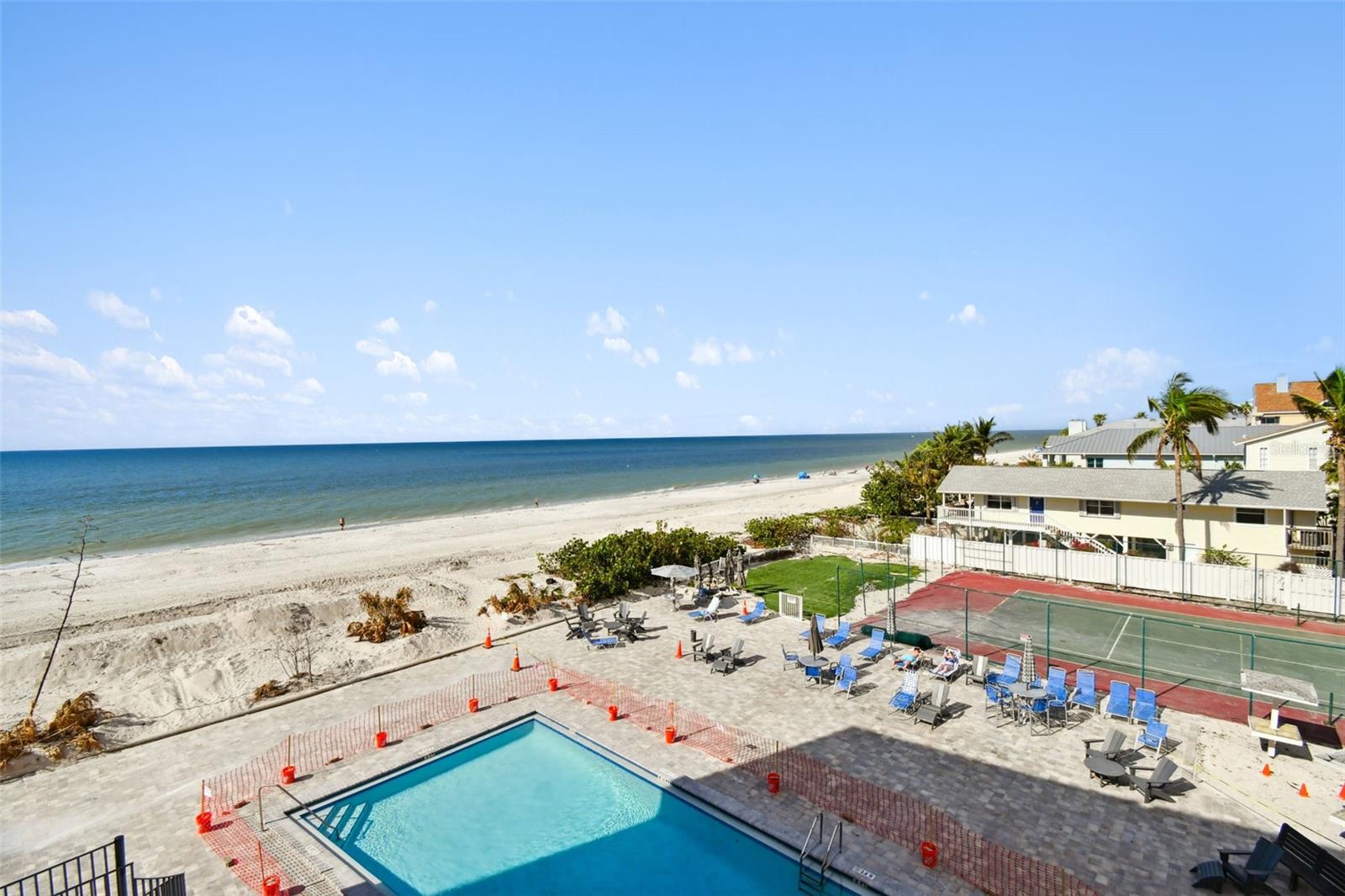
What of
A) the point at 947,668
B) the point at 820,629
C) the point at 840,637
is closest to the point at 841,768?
the point at 947,668

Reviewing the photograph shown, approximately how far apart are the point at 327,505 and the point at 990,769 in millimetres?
78238

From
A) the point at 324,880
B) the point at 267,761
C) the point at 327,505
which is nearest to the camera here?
the point at 324,880

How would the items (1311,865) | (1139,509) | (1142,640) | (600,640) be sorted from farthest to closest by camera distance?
1. (1139,509)
2. (600,640)
3. (1142,640)
4. (1311,865)

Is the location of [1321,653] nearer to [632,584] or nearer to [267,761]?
[632,584]

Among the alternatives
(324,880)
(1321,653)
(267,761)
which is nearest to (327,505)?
(267,761)

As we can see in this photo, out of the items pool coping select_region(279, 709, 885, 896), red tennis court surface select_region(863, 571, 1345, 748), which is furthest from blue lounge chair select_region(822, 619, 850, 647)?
pool coping select_region(279, 709, 885, 896)

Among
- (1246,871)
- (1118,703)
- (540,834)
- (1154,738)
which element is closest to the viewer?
(1246,871)

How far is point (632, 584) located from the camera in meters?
29.6

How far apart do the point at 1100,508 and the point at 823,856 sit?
29.7 metres

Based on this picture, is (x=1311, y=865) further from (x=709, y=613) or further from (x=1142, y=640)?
(x=709, y=613)

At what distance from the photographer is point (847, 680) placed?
18391 mm

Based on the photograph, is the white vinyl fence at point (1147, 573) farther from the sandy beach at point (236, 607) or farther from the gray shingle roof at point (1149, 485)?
the sandy beach at point (236, 607)

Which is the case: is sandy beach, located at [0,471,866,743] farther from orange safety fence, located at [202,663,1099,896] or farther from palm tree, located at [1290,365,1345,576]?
palm tree, located at [1290,365,1345,576]

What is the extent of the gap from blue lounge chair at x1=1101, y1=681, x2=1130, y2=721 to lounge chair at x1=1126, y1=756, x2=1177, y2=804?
9.63ft
